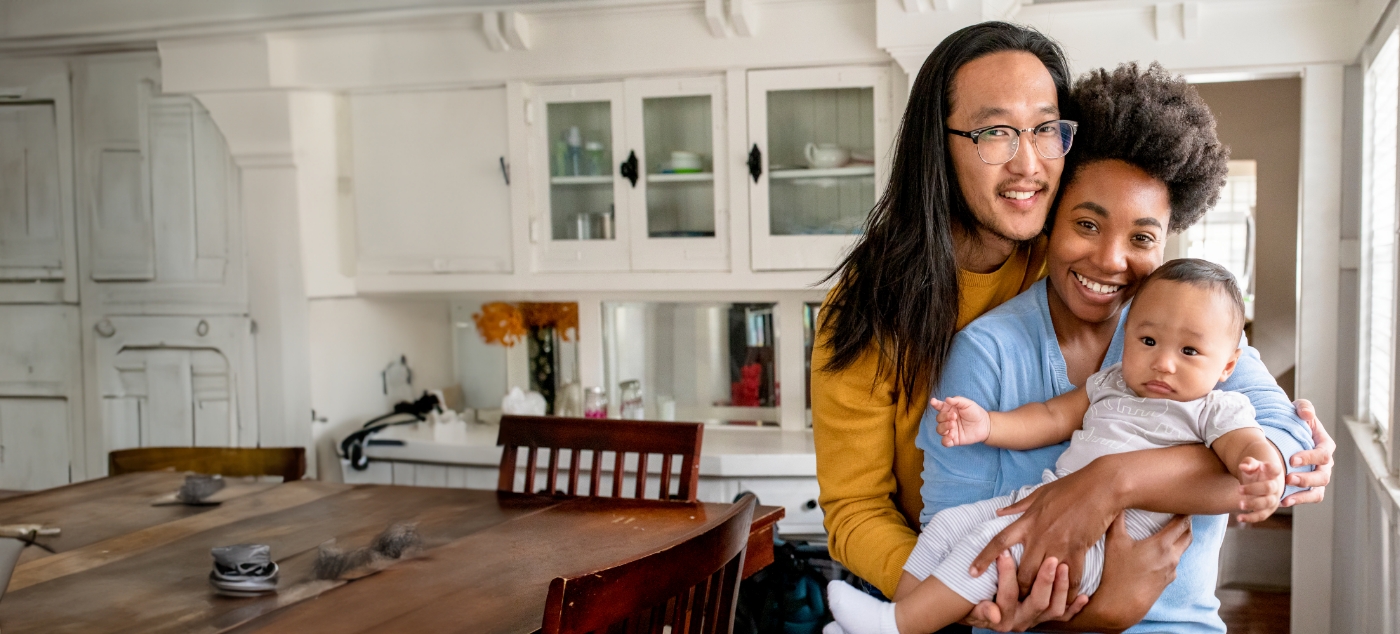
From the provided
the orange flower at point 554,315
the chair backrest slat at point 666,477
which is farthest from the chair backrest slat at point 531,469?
the orange flower at point 554,315

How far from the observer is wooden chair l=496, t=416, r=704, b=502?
2.43 meters

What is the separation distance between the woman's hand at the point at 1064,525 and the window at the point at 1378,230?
136 cm

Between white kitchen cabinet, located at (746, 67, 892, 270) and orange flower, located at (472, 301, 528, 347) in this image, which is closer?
white kitchen cabinet, located at (746, 67, 892, 270)

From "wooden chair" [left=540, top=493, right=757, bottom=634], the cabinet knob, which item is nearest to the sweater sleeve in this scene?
"wooden chair" [left=540, top=493, right=757, bottom=634]

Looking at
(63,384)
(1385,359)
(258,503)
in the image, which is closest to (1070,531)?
(1385,359)

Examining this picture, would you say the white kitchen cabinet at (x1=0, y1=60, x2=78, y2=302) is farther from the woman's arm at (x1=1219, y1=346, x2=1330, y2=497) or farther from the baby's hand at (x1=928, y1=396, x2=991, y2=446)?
the woman's arm at (x1=1219, y1=346, x2=1330, y2=497)

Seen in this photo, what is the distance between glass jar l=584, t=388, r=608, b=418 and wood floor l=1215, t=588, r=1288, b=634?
7.35 ft

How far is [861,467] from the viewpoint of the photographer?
146 centimetres

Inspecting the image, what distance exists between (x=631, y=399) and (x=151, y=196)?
1.88 metres

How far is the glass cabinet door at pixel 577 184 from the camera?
3.60m

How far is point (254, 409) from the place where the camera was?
12.5 ft

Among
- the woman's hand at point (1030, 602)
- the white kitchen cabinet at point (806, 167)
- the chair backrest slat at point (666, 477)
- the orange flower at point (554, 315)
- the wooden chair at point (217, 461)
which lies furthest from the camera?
the orange flower at point (554, 315)

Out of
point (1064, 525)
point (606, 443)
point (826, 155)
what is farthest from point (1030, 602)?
point (826, 155)

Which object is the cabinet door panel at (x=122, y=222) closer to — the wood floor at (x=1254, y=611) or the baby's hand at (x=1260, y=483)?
the baby's hand at (x=1260, y=483)
